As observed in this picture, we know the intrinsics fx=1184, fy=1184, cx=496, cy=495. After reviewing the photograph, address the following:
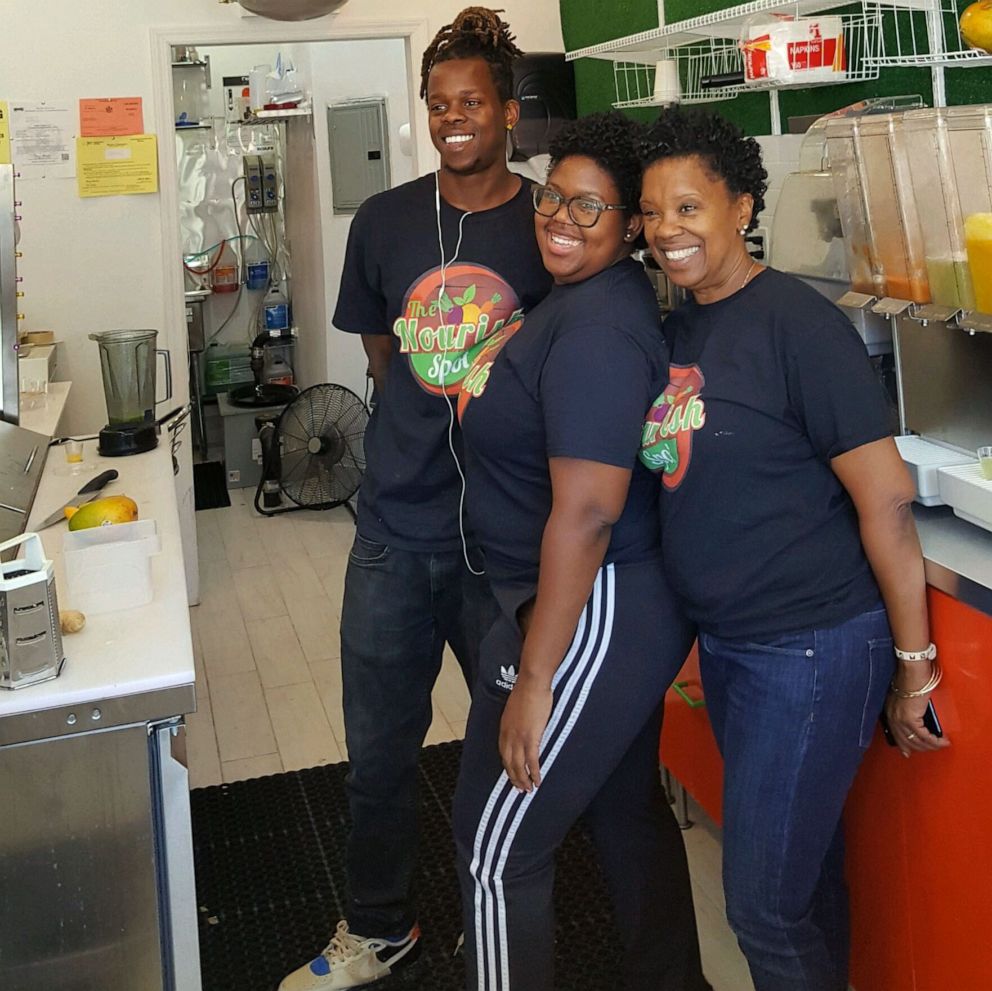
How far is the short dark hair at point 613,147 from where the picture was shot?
1.59 m

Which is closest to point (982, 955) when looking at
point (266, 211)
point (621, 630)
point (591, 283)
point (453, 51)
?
point (621, 630)

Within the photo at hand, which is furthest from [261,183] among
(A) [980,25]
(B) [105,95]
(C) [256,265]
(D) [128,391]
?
(A) [980,25]

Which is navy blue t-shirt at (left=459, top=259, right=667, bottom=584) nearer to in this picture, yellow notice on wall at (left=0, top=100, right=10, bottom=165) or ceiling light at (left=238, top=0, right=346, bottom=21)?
ceiling light at (left=238, top=0, right=346, bottom=21)

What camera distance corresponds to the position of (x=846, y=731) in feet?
5.08

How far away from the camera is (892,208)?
1.87 metres

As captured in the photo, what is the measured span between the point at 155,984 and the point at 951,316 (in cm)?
145

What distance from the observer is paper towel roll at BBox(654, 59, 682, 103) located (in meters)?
3.11

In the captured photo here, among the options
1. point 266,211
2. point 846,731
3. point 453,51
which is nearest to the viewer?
point 846,731

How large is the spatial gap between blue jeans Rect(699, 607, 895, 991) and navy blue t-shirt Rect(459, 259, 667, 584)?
0.23m

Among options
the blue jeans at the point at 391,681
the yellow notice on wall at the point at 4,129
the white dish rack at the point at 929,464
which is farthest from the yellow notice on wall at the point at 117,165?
the white dish rack at the point at 929,464

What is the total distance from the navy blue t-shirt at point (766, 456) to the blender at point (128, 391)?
1499mm

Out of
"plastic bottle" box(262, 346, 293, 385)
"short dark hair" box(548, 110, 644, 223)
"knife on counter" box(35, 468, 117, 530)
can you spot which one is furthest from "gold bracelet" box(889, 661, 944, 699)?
"plastic bottle" box(262, 346, 293, 385)

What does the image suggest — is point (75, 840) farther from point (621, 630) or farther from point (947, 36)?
point (947, 36)

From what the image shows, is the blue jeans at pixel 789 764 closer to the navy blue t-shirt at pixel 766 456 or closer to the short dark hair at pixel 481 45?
the navy blue t-shirt at pixel 766 456
